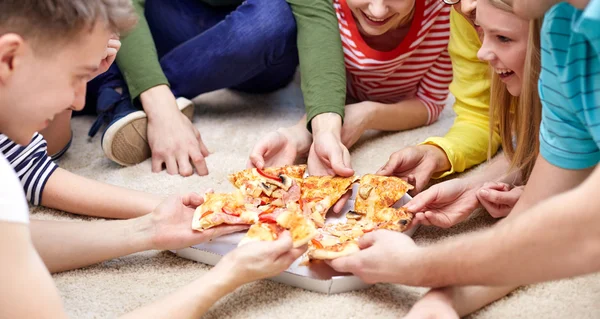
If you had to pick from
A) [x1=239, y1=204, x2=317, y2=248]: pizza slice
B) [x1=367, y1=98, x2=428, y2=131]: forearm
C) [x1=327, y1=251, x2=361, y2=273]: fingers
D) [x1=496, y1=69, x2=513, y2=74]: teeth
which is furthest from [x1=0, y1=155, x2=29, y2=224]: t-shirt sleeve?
[x1=367, y1=98, x2=428, y2=131]: forearm

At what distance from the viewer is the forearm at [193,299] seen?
872 mm

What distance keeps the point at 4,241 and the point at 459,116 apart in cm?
103

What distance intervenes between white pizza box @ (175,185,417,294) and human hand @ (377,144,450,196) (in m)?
0.31

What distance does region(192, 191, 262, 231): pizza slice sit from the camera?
1.05 metres

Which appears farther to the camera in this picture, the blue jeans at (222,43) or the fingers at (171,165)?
the blue jeans at (222,43)

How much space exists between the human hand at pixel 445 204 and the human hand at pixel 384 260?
16 centimetres

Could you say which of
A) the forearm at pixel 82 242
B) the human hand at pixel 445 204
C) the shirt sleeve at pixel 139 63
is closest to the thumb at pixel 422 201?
the human hand at pixel 445 204

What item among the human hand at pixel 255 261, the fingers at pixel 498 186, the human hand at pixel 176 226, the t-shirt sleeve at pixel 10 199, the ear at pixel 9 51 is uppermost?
the ear at pixel 9 51

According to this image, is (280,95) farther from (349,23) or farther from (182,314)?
(182,314)

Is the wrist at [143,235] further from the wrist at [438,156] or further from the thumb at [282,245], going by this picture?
the wrist at [438,156]

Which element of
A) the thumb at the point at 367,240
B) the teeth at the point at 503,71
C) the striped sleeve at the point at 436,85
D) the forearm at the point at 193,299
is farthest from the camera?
the striped sleeve at the point at 436,85

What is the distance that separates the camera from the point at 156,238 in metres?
1.06

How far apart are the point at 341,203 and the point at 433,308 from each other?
0.34 metres

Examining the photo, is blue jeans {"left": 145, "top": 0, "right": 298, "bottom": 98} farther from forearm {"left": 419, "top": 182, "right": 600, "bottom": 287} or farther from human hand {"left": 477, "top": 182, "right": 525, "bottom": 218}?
forearm {"left": 419, "top": 182, "right": 600, "bottom": 287}
